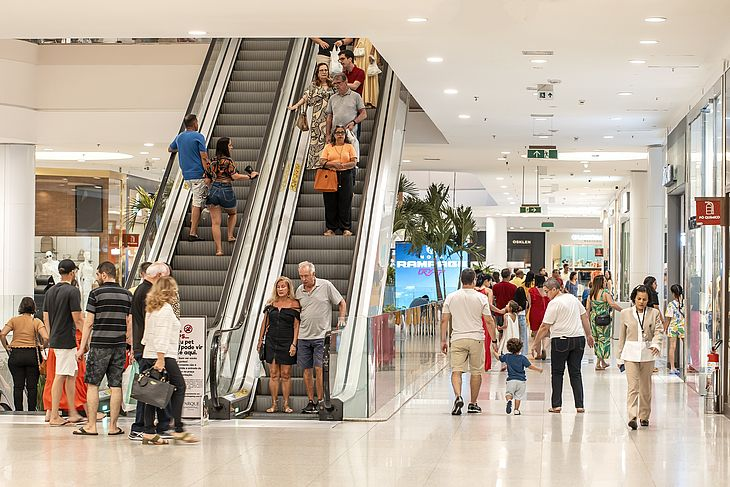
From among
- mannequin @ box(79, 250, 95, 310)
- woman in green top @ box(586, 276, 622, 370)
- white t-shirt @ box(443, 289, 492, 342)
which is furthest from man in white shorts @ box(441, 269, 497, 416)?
mannequin @ box(79, 250, 95, 310)

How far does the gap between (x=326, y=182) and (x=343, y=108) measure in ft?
4.25

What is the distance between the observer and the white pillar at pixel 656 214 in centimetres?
2102

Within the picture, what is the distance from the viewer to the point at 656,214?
2152cm

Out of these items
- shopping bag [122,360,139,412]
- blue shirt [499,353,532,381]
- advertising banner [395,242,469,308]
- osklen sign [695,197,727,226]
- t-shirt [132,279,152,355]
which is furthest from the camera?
advertising banner [395,242,469,308]

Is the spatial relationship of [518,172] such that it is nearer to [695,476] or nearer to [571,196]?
[571,196]

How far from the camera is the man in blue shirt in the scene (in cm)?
1371

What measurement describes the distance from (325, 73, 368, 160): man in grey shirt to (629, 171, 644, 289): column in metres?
9.16

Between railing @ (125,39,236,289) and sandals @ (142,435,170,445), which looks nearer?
sandals @ (142,435,170,445)

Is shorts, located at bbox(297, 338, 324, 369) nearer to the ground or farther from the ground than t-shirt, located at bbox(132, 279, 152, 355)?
nearer to the ground

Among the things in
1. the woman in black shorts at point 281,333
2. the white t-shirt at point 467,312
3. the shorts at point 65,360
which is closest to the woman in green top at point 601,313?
the white t-shirt at point 467,312

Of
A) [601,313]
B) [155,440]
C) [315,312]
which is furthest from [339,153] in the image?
[601,313]

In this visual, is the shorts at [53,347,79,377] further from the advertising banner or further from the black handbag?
the advertising banner

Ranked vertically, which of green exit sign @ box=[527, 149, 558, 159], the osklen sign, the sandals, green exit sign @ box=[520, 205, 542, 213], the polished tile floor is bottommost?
the polished tile floor

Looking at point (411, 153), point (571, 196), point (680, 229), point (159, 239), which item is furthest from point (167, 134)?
point (571, 196)
